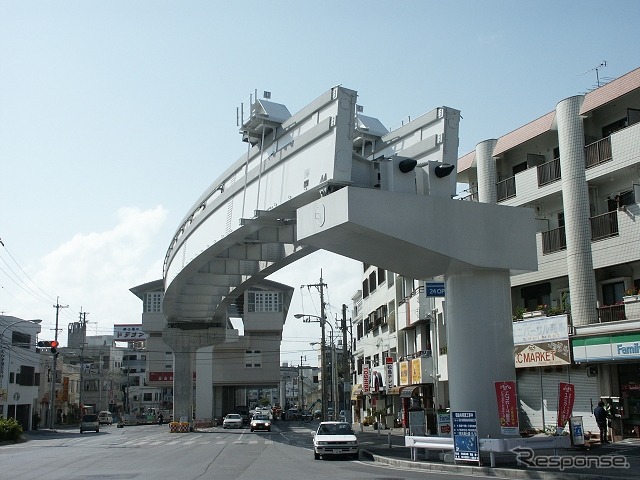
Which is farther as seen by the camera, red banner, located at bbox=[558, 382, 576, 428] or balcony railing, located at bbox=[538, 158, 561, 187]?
balcony railing, located at bbox=[538, 158, 561, 187]

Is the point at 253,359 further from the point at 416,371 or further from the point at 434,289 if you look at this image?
the point at 434,289

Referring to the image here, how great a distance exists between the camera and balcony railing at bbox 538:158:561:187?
32000 mm

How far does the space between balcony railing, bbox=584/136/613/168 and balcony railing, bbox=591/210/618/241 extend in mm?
2154

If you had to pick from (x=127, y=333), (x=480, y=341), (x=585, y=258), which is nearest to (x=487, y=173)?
(x=585, y=258)

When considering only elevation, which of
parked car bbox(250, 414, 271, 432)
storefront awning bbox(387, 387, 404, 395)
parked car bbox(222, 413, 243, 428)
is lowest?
parked car bbox(222, 413, 243, 428)

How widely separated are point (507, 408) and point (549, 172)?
51.9 ft

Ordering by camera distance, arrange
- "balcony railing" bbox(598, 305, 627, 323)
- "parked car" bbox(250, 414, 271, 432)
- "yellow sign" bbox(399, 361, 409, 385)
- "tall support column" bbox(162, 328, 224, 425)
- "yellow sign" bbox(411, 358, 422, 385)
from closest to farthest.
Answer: "balcony railing" bbox(598, 305, 627, 323) < "yellow sign" bbox(411, 358, 422, 385) < "yellow sign" bbox(399, 361, 409, 385) < "parked car" bbox(250, 414, 271, 432) < "tall support column" bbox(162, 328, 224, 425)

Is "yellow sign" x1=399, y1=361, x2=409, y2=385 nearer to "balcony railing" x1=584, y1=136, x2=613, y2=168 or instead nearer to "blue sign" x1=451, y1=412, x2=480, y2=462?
"balcony railing" x1=584, y1=136, x2=613, y2=168

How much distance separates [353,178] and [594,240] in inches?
491

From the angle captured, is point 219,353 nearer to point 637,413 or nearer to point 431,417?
point 431,417

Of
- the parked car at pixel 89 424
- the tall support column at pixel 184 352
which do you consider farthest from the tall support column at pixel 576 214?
the parked car at pixel 89 424

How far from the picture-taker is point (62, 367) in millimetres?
98188

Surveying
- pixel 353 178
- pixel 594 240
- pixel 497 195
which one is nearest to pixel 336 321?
pixel 497 195

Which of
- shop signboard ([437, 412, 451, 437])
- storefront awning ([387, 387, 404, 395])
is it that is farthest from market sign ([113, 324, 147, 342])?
shop signboard ([437, 412, 451, 437])
